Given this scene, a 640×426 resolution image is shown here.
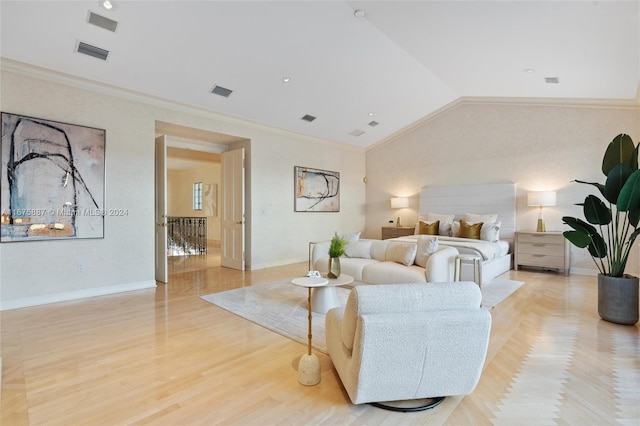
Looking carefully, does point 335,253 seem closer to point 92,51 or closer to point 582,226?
point 582,226

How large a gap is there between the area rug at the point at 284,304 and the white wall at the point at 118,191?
1.46m

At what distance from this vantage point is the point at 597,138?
5688mm

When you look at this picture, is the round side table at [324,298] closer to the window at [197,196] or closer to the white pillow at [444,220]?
the white pillow at [444,220]

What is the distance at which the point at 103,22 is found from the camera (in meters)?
3.40

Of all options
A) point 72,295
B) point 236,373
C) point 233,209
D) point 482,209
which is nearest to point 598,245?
point 482,209

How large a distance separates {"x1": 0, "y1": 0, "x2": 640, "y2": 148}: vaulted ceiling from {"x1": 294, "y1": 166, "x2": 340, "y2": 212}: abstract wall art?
172 cm

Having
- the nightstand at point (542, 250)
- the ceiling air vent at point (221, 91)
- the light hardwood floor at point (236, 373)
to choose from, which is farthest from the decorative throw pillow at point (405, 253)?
the ceiling air vent at point (221, 91)

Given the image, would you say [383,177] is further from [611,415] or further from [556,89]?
[611,415]

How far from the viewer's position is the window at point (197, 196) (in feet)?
37.1

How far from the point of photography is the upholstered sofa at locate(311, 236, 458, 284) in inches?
147

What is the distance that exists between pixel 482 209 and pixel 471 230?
94cm

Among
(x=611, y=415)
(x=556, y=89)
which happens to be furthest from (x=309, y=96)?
(x=611, y=415)

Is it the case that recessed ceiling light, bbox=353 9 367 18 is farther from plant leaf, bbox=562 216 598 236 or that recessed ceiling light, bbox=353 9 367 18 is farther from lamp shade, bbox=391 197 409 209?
lamp shade, bbox=391 197 409 209

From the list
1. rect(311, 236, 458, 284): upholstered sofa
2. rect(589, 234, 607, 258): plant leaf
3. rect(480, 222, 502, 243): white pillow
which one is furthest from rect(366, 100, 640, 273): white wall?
rect(311, 236, 458, 284): upholstered sofa
